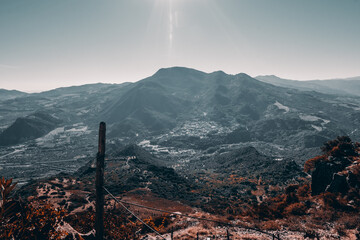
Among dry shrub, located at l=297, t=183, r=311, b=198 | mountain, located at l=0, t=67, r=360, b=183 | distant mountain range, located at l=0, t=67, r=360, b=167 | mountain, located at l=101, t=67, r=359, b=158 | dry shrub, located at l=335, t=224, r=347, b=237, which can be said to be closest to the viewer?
dry shrub, located at l=335, t=224, r=347, b=237

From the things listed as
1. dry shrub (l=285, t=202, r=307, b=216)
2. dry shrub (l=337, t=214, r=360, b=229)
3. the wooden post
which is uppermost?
the wooden post

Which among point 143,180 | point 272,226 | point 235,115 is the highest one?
point 235,115

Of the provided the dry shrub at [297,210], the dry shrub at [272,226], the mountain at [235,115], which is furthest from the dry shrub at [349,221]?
the mountain at [235,115]

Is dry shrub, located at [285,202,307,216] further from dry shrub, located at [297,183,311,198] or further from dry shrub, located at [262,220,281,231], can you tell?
dry shrub, located at [297,183,311,198]

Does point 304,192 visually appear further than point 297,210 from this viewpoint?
Yes

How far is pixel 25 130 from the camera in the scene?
123 metres

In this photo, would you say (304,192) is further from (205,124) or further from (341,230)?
(205,124)

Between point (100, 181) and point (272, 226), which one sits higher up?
point (100, 181)

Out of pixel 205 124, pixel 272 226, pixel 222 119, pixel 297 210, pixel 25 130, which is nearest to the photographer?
pixel 272 226

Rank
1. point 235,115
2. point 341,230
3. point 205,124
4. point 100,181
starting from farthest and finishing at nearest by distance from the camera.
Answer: point 235,115 < point 205,124 < point 341,230 < point 100,181

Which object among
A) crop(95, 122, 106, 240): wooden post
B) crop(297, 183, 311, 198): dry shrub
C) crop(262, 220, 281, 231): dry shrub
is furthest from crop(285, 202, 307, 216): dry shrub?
crop(95, 122, 106, 240): wooden post

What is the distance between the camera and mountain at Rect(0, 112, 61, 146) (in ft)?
378

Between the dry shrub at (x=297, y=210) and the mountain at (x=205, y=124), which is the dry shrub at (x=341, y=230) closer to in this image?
the dry shrub at (x=297, y=210)

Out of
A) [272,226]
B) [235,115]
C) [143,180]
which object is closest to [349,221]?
[272,226]
